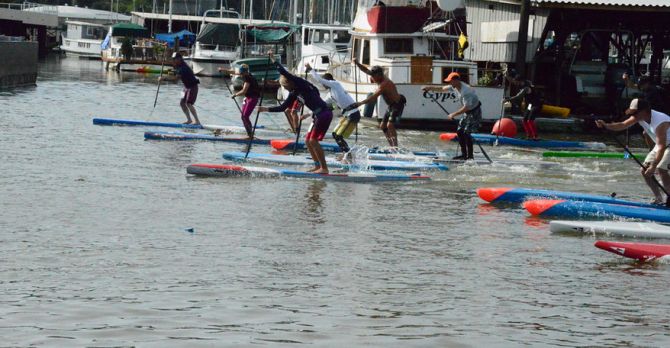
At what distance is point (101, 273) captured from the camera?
10.0 metres

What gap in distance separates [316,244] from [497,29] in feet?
75.7

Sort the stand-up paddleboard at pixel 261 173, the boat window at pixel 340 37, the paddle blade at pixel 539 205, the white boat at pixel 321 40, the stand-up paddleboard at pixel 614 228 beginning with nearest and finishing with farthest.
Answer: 1. the stand-up paddleboard at pixel 614 228
2. the paddle blade at pixel 539 205
3. the stand-up paddleboard at pixel 261 173
4. the white boat at pixel 321 40
5. the boat window at pixel 340 37

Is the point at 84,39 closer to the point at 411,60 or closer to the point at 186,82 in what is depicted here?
the point at 411,60

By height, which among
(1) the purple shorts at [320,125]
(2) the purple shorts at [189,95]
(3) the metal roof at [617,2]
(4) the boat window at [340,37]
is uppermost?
(3) the metal roof at [617,2]

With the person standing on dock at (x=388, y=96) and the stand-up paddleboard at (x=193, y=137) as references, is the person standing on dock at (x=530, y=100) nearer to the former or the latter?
the person standing on dock at (x=388, y=96)

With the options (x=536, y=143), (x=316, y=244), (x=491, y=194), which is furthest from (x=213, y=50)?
(x=316, y=244)

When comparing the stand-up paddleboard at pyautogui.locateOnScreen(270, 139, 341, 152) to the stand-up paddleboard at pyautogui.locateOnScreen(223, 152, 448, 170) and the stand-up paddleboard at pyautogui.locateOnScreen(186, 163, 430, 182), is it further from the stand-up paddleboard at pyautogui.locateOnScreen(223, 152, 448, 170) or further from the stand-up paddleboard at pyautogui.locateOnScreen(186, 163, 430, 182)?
the stand-up paddleboard at pyautogui.locateOnScreen(186, 163, 430, 182)

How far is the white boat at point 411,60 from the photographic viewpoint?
2852cm

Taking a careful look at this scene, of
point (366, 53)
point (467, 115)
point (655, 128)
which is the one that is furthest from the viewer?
point (366, 53)

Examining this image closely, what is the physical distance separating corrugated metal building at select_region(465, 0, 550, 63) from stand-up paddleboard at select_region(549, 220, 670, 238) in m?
18.2

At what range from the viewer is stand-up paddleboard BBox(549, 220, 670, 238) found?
41.5ft

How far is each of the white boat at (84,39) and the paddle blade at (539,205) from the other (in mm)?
71369

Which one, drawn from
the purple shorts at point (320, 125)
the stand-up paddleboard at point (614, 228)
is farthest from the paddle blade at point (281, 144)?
the stand-up paddleboard at point (614, 228)

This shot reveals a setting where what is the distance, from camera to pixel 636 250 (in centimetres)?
1122
